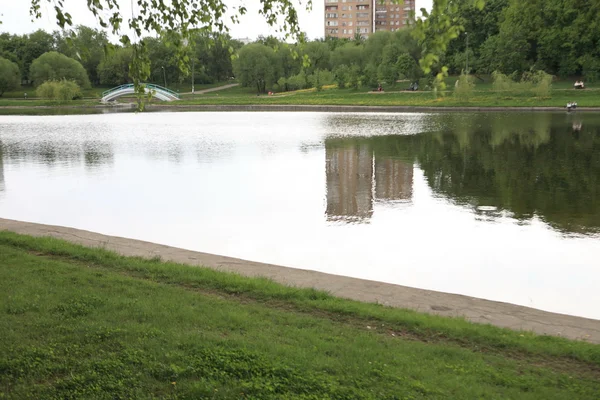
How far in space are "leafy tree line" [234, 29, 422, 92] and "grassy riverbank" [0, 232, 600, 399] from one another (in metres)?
78.1

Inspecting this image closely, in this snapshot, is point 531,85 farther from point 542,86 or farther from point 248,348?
point 248,348

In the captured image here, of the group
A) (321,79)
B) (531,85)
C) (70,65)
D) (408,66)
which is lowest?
(531,85)

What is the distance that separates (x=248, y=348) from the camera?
17.2ft

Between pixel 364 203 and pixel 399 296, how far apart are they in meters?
8.10

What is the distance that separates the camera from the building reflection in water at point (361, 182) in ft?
49.4

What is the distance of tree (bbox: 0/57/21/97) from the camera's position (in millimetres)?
93438

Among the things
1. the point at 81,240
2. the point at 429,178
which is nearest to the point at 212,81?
the point at 429,178

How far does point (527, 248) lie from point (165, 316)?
7.97m

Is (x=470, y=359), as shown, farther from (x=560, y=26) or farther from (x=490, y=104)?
(x=560, y=26)

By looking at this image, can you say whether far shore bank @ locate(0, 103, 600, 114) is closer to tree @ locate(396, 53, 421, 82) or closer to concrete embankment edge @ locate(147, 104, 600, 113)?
concrete embankment edge @ locate(147, 104, 600, 113)

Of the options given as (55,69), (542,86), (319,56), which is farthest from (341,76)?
(55,69)

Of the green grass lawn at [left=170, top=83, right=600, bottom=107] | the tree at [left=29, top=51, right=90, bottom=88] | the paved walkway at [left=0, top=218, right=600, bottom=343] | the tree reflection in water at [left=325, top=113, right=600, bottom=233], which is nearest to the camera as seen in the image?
the paved walkway at [left=0, top=218, right=600, bottom=343]

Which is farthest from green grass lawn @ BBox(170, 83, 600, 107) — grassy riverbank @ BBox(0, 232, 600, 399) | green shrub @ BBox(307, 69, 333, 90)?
grassy riverbank @ BBox(0, 232, 600, 399)

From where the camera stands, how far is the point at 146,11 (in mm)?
6781
